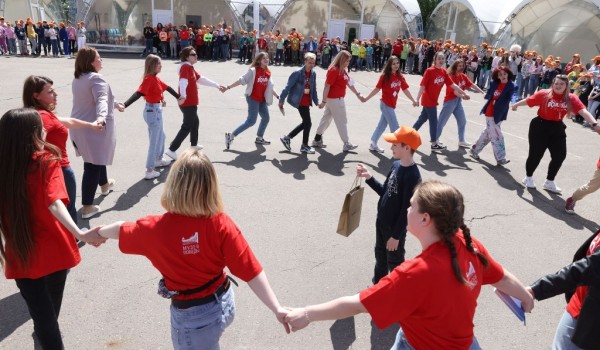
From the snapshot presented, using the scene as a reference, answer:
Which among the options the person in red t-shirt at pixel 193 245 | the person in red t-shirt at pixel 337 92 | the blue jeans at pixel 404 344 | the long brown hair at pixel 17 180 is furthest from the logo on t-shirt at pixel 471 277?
the person in red t-shirt at pixel 337 92

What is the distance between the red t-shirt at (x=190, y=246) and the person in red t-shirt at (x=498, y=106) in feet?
24.2

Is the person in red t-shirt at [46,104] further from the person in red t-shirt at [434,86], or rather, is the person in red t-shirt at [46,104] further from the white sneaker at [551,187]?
the white sneaker at [551,187]

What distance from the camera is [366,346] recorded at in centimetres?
357

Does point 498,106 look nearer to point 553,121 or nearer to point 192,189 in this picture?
point 553,121

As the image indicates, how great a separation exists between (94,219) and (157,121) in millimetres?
1930

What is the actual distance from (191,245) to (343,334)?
1922 mm

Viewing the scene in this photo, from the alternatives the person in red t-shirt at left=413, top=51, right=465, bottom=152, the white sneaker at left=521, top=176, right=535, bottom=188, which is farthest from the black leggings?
the person in red t-shirt at left=413, top=51, right=465, bottom=152

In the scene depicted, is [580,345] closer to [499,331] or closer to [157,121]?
[499,331]

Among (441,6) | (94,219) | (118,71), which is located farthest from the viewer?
(441,6)

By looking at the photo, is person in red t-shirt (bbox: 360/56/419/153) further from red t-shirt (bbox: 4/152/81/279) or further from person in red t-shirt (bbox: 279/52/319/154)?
red t-shirt (bbox: 4/152/81/279)

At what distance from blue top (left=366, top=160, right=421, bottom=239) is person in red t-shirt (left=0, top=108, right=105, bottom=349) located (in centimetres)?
221

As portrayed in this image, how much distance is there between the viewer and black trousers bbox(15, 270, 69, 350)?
2838 mm

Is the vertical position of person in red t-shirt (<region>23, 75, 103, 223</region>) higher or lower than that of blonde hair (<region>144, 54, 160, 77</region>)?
lower

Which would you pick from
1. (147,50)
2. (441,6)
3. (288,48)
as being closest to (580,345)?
(288,48)
